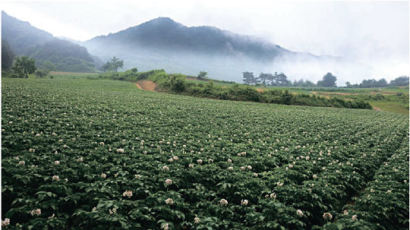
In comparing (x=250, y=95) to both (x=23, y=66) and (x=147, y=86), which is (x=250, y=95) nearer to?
(x=147, y=86)

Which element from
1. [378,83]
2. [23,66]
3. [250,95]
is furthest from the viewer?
[378,83]

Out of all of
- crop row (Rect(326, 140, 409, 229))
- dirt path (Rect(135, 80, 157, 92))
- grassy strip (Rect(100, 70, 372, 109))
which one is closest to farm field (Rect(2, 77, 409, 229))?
crop row (Rect(326, 140, 409, 229))

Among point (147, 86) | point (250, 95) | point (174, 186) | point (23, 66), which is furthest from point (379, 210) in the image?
point (23, 66)

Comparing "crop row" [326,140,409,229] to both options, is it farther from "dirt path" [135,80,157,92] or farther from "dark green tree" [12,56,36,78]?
"dark green tree" [12,56,36,78]

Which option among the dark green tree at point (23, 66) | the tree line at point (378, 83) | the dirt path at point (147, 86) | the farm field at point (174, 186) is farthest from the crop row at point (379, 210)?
the tree line at point (378, 83)

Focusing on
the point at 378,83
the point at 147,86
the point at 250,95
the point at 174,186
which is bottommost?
the point at 174,186

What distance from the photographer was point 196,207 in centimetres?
620

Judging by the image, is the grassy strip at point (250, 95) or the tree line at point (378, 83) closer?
the grassy strip at point (250, 95)

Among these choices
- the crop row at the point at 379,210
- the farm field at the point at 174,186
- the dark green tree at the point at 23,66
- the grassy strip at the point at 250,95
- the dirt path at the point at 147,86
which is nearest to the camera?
the farm field at the point at 174,186

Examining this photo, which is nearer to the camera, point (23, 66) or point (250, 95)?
point (250, 95)

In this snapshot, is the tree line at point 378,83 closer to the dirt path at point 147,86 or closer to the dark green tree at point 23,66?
the dirt path at point 147,86

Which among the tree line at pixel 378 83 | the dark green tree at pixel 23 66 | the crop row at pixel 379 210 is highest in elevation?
the tree line at pixel 378 83

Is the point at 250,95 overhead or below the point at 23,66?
below

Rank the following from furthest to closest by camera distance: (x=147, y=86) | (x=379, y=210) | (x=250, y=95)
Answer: (x=147, y=86) → (x=250, y=95) → (x=379, y=210)
